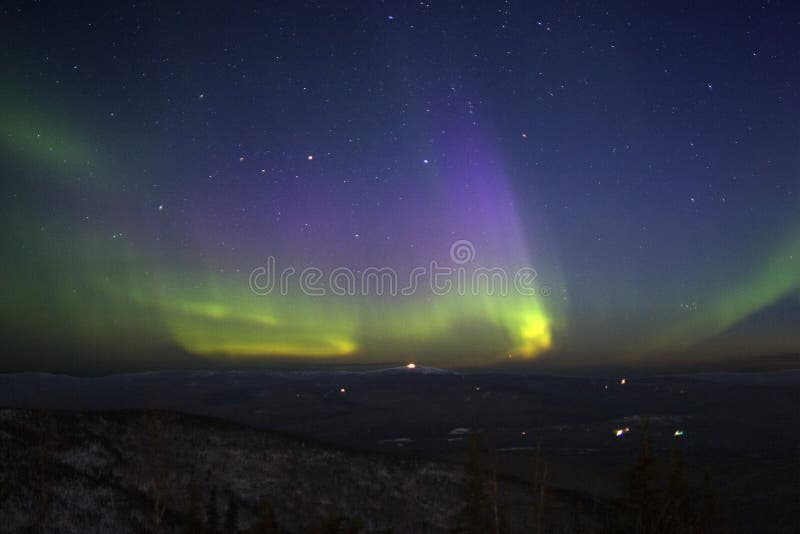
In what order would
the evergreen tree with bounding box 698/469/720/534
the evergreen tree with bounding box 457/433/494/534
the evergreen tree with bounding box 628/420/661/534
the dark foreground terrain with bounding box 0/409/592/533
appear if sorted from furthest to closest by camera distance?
the dark foreground terrain with bounding box 0/409/592/533
the evergreen tree with bounding box 698/469/720/534
the evergreen tree with bounding box 628/420/661/534
the evergreen tree with bounding box 457/433/494/534

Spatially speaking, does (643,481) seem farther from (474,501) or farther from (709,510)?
(474,501)

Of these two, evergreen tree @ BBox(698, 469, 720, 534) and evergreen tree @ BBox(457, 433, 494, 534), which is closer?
evergreen tree @ BBox(457, 433, 494, 534)

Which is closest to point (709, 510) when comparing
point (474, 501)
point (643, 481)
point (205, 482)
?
point (643, 481)

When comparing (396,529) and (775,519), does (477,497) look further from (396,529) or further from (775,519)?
(775,519)

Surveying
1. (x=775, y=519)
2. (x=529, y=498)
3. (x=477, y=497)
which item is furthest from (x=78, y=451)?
(x=775, y=519)

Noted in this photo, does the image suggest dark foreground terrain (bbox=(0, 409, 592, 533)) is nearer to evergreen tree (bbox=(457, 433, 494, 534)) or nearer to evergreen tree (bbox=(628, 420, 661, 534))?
evergreen tree (bbox=(457, 433, 494, 534))

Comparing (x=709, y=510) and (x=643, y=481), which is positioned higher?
(x=643, y=481)

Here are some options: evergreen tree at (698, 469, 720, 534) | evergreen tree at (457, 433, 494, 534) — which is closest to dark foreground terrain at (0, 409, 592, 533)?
evergreen tree at (457, 433, 494, 534)

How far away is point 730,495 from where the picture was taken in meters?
159

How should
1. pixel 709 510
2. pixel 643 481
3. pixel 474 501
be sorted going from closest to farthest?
pixel 474 501, pixel 643 481, pixel 709 510

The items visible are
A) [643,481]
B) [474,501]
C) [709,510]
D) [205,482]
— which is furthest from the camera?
[205,482]

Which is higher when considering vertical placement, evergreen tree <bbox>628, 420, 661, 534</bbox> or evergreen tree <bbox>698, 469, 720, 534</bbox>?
evergreen tree <bbox>628, 420, 661, 534</bbox>

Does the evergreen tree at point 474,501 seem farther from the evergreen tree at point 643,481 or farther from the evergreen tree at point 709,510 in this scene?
the evergreen tree at point 709,510

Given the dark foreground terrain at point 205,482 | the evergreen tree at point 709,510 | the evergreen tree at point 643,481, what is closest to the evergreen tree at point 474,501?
the evergreen tree at point 643,481
